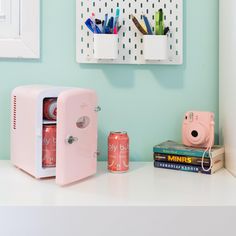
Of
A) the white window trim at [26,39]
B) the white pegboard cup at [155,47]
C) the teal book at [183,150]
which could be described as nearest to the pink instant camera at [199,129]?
the teal book at [183,150]

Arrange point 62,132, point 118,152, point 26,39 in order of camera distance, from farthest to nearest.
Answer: point 26,39 < point 118,152 < point 62,132

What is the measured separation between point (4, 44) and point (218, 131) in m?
0.70

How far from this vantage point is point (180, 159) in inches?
39.8

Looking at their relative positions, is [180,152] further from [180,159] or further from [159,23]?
[159,23]

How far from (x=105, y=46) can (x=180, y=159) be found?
381mm

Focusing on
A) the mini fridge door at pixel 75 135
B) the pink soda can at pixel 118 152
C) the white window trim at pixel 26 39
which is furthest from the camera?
the white window trim at pixel 26 39

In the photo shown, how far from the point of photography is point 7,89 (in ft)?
3.71

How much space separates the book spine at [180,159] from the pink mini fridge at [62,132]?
0.21 m

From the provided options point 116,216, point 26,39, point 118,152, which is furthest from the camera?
point 26,39

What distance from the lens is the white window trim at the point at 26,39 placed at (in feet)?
3.63

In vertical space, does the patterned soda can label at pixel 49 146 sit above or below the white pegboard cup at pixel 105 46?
below

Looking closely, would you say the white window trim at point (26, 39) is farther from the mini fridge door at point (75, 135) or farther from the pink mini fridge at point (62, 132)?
the mini fridge door at point (75, 135)

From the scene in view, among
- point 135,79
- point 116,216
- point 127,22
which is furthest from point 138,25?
point 116,216

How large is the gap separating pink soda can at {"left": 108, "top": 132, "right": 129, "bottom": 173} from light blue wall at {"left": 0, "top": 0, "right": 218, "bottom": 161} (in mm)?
156
